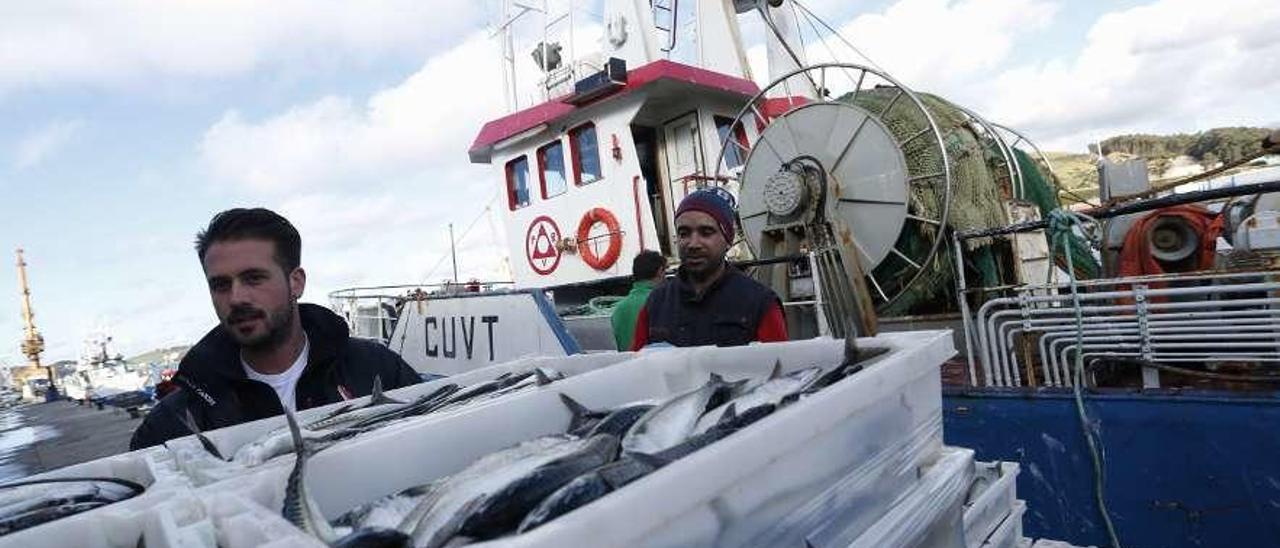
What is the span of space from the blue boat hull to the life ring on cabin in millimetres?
5164

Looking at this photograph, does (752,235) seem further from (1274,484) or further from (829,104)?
(1274,484)

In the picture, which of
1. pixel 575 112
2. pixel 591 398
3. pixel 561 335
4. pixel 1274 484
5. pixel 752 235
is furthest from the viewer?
pixel 575 112

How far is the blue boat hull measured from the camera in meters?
2.90

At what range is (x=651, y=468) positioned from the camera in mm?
1161

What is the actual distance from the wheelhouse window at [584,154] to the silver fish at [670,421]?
7.13 m

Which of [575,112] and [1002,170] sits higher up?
[575,112]

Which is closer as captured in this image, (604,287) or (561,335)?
(561,335)

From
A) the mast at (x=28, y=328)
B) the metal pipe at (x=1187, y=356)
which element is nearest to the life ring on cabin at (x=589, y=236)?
the metal pipe at (x=1187, y=356)

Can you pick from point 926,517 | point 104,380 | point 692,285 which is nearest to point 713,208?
point 692,285

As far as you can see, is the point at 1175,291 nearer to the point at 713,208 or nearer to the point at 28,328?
the point at 713,208

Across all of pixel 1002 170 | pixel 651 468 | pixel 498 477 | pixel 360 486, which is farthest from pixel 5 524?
pixel 1002 170

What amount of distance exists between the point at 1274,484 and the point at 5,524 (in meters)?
4.15

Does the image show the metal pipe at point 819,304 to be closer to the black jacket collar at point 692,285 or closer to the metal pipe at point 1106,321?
the metal pipe at point 1106,321

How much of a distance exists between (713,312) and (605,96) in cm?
540
